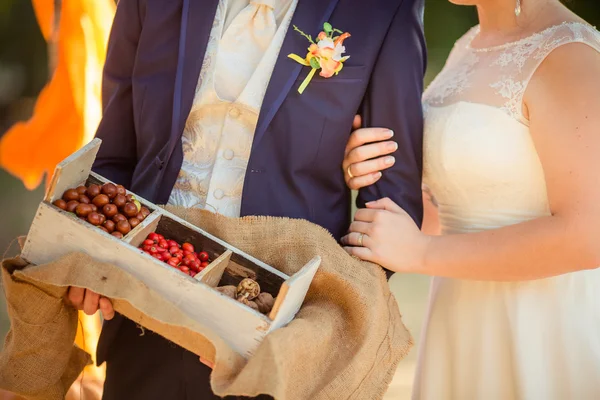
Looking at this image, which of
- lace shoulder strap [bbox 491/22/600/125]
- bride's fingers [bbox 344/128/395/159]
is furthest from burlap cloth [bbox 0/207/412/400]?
lace shoulder strap [bbox 491/22/600/125]

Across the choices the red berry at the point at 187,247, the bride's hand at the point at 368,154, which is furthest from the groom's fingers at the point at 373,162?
the red berry at the point at 187,247

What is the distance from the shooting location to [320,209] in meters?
1.70

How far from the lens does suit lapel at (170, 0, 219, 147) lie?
167 centimetres

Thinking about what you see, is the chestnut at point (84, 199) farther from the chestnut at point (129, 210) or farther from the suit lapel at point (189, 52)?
the suit lapel at point (189, 52)

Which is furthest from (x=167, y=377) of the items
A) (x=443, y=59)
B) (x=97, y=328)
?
(x=443, y=59)

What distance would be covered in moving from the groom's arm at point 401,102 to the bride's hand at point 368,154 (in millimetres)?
27

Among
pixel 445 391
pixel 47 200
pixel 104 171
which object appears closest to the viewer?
pixel 47 200

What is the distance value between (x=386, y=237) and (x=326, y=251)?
183mm

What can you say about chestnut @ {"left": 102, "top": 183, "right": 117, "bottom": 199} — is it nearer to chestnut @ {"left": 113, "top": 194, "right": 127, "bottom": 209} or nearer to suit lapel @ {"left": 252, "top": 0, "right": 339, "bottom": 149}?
chestnut @ {"left": 113, "top": 194, "right": 127, "bottom": 209}

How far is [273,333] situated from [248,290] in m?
0.14

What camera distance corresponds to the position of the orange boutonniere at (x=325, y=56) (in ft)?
5.30

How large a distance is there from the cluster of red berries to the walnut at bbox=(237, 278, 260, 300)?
100 millimetres

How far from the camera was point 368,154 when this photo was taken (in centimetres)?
164

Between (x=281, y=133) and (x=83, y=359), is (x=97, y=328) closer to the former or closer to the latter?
(x=83, y=359)
